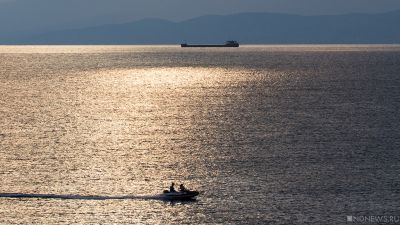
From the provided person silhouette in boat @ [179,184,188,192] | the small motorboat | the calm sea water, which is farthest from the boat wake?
person silhouette in boat @ [179,184,188,192]

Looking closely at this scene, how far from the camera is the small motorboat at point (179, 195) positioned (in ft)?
272

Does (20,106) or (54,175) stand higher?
(20,106)

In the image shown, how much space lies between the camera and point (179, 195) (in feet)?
272

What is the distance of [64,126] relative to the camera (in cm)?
13775

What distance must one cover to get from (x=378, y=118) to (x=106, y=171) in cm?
6373

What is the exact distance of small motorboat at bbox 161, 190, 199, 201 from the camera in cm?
8283

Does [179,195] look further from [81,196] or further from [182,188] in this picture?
[81,196]

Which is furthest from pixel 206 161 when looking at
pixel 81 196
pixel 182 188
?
pixel 81 196

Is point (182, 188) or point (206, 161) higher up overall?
point (206, 161)

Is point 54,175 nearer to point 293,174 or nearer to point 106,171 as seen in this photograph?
point 106,171

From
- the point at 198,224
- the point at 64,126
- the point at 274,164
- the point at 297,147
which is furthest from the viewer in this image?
the point at 64,126

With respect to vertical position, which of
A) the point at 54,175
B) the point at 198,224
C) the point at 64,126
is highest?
the point at 64,126

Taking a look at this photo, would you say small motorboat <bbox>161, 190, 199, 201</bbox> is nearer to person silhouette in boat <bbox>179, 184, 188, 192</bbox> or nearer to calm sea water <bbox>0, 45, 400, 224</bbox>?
person silhouette in boat <bbox>179, 184, 188, 192</bbox>

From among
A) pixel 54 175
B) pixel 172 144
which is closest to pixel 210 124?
pixel 172 144
